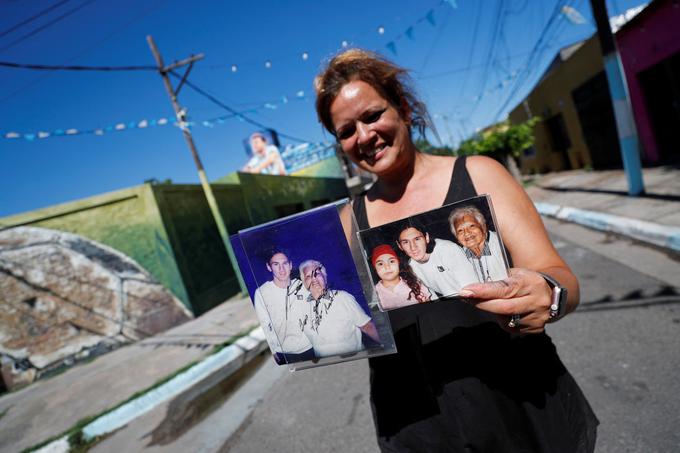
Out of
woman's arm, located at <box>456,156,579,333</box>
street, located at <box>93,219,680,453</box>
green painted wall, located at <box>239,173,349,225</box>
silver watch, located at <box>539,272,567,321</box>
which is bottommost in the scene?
street, located at <box>93,219,680,453</box>

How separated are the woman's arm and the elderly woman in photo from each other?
1.4 inches

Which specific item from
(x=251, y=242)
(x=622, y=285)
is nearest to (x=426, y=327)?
(x=251, y=242)

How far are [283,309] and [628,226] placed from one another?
5.47 meters

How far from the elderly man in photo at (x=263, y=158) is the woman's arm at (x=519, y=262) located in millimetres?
25736

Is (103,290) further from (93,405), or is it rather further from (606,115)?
(606,115)

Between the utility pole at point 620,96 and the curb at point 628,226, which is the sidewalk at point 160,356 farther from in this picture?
the utility pole at point 620,96

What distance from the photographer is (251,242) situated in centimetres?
93

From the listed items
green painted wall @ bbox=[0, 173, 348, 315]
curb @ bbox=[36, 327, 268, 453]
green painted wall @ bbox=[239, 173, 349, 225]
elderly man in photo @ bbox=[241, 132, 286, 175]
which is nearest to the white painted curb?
curb @ bbox=[36, 327, 268, 453]

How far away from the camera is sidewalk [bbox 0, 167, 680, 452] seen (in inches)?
165

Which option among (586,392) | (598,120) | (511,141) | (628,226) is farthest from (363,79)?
(511,141)

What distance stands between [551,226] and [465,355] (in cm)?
677

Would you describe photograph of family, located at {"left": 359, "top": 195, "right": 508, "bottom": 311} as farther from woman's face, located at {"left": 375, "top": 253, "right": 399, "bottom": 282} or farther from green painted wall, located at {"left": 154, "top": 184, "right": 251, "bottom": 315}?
green painted wall, located at {"left": 154, "top": 184, "right": 251, "bottom": 315}

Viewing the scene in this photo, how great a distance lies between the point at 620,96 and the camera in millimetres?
5938

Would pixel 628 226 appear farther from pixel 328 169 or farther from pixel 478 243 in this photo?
pixel 328 169
